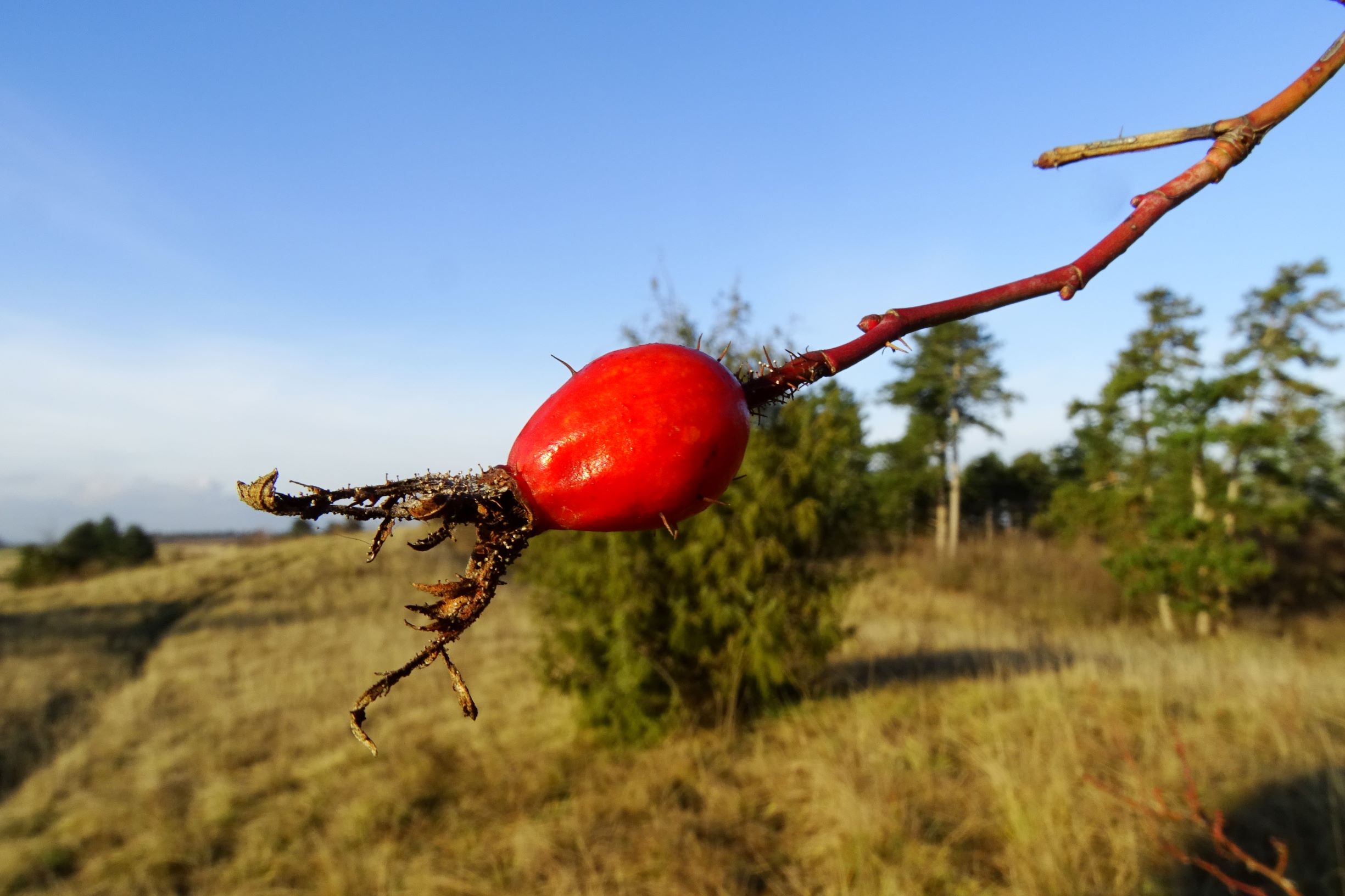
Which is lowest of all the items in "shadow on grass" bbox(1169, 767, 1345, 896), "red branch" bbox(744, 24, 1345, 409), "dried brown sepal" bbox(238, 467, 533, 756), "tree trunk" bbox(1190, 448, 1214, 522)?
"shadow on grass" bbox(1169, 767, 1345, 896)

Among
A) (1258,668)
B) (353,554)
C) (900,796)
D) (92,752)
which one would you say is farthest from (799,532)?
(353,554)

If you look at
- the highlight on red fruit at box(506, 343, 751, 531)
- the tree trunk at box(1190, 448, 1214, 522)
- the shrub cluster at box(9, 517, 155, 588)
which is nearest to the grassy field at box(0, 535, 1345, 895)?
the highlight on red fruit at box(506, 343, 751, 531)

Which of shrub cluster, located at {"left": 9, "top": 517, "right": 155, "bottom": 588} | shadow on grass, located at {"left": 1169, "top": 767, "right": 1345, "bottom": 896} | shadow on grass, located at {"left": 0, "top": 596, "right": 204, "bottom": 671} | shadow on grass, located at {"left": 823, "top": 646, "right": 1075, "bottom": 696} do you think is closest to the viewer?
shadow on grass, located at {"left": 1169, "top": 767, "right": 1345, "bottom": 896}

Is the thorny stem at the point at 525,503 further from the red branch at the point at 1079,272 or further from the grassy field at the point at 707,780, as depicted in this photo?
the grassy field at the point at 707,780

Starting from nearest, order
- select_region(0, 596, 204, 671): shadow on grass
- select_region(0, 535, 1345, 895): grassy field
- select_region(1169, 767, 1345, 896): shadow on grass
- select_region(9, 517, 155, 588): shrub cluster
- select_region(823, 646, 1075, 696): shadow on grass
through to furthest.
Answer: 1. select_region(1169, 767, 1345, 896): shadow on grass
2. select_region(0, 535, 1345, 895): grassy field
3. select_region(823, 646, 1075, 696): shadow on grass
4. select_region(0, 596, 204, 671): shadow on grass
5. select_region(9, 517, 155, 588): shrub cluster

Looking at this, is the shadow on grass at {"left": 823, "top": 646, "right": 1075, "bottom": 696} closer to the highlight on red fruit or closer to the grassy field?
the grassy field

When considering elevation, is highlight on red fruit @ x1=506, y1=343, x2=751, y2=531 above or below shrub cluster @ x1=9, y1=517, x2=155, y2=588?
above

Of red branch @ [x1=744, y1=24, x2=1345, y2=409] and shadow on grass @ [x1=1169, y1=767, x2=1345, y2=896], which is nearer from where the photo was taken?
red branch @ [x1=744, y1=24, x2=1345, y2=409]

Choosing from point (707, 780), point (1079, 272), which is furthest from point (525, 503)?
point (707, 780)
